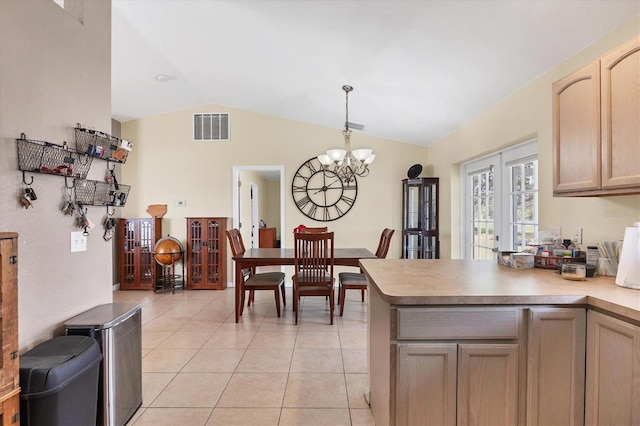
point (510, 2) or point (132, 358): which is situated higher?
point (510, 2)

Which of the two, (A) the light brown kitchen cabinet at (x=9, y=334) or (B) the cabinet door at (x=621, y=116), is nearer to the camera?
(A) the light brown kitchen cabinet at (x=9, y=334)

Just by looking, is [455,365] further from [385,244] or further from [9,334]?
[385,244]

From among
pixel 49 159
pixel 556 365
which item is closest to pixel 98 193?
pixel 49 159

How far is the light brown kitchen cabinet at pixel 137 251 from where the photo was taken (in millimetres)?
5312

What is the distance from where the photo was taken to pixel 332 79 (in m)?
3.64

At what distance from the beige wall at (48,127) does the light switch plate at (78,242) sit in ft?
0.10

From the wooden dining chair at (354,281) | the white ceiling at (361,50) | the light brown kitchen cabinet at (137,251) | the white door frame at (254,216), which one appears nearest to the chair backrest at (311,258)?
the wooden dining chair at (354,281)

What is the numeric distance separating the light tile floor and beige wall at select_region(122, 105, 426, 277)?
168 cm

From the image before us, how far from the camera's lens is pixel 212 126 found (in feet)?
18.4

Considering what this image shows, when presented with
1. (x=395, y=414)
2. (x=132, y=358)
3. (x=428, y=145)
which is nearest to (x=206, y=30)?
(x=132, y=358)

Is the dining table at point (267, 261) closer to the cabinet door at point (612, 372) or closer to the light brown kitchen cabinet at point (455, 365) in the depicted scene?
the light brown kitchen cabinet at point (455, 365)

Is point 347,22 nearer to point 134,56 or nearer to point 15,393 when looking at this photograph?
point 134,56

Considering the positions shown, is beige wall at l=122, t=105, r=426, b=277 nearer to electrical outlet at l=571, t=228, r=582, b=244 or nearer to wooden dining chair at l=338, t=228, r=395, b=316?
wooden dining chair at l=338, t=228, r=395, b=316

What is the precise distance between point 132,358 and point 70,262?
675 millimetres
